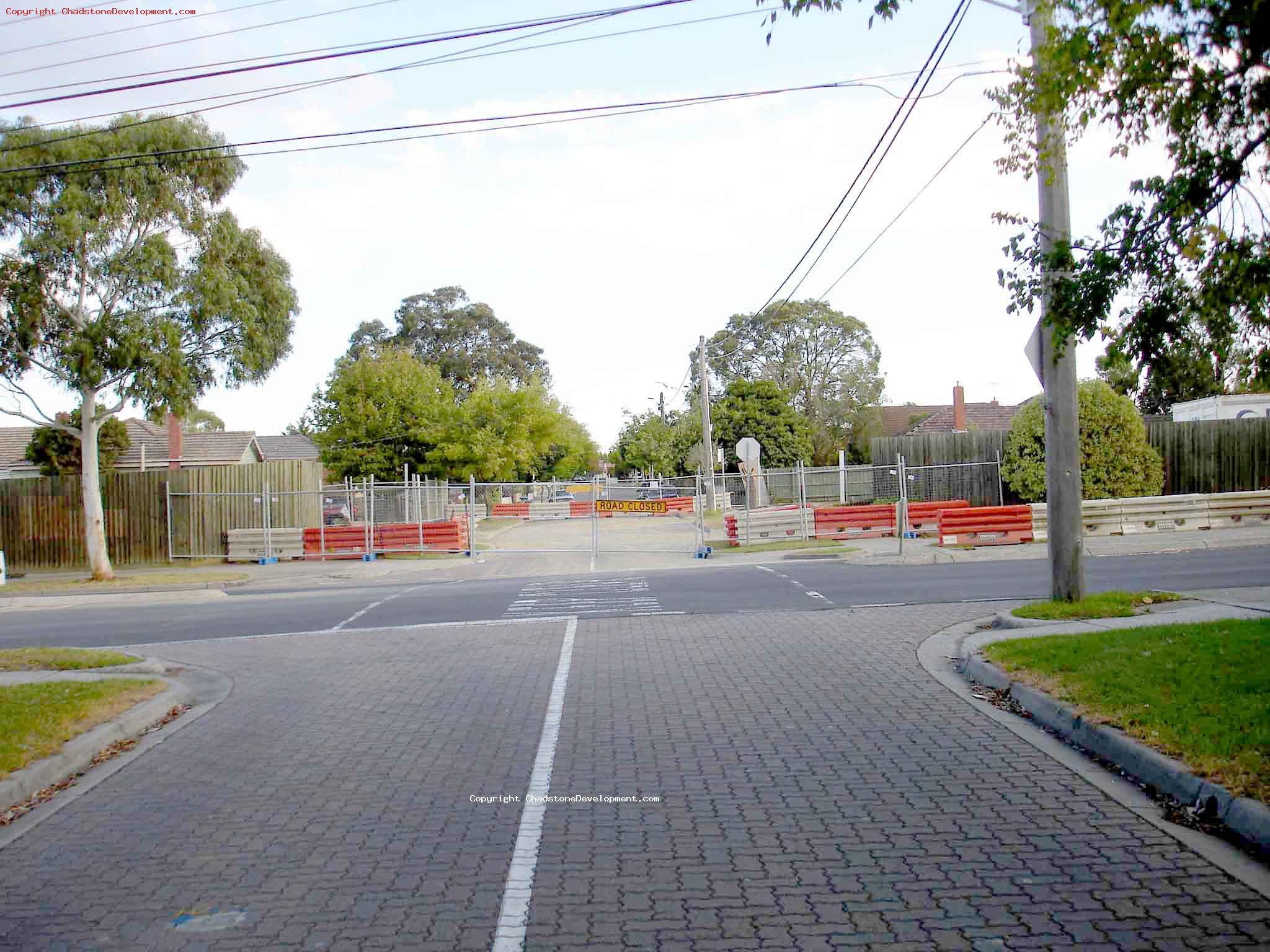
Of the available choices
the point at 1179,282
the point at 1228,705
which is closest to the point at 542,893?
the point at 1228,705

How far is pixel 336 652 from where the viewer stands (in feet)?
40.1

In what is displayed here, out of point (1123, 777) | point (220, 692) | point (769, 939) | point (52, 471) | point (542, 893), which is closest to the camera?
point (769, 939)

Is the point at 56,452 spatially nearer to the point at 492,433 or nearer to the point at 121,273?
the point at 121,273

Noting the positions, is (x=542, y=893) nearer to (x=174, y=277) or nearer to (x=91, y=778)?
(x=91, y=778)

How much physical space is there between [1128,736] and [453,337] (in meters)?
79.5

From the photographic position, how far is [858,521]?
28156mm

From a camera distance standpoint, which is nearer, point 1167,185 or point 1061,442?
point 1167,185

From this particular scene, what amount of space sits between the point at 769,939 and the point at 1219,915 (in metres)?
1.86

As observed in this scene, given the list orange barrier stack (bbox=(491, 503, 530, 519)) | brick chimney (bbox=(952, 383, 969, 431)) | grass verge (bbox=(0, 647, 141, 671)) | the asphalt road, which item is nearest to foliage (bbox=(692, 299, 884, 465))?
brick chimney (bbox=(952, 383, 969, 431))

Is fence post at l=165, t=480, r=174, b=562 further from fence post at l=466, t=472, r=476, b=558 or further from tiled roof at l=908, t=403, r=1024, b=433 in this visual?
tiled roof at l=908, t=403, r=1024, b=433

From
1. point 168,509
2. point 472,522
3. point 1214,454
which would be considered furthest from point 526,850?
point 1214,454

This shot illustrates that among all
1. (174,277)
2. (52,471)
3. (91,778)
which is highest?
(174,277)

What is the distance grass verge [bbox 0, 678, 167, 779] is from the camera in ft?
24.0

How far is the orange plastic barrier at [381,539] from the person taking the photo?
2883 centimetres
